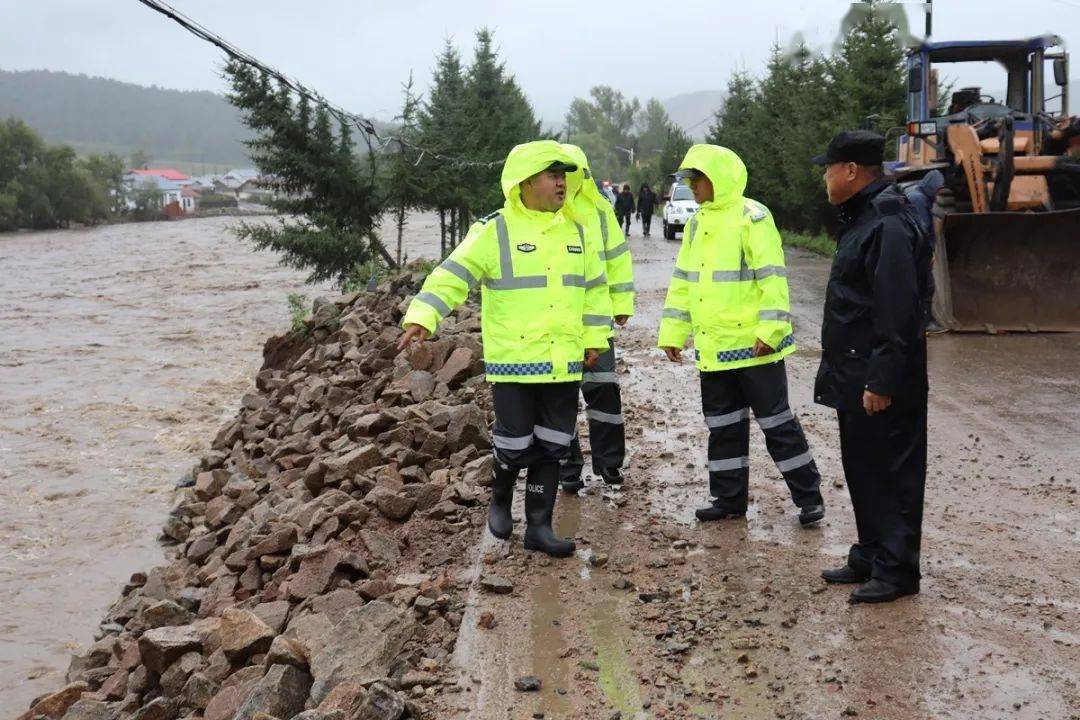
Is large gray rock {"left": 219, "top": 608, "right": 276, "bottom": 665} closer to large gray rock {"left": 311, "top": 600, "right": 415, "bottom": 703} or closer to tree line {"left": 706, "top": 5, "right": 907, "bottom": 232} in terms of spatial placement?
large gray rock {"left": 311, "top": 600, "right": 415, "bottom": 703}

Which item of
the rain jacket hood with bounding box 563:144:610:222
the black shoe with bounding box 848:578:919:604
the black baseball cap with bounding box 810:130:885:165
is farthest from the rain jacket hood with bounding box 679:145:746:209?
the black shoe with bounding box 848:578:919:604

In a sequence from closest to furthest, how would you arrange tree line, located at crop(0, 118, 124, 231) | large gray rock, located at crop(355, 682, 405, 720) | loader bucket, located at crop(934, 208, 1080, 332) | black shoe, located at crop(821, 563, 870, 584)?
large gray rock, located at crop(355, 682, 405, 720), black shoe, located at crop(821, 563, 870, 584), loader bucket, located at crop(934, 208, 1080, 332), tree line, located at crop(0, 118, 124, 231)

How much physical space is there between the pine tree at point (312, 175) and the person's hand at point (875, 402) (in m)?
18.5

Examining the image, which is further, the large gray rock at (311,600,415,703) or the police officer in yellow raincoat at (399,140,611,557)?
the police officer in yellow raincoat at (399,140,611,557)

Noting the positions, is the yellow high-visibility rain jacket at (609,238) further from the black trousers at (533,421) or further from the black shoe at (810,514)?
the black shoe at (810,514)

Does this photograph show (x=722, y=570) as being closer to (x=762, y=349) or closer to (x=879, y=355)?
(x=762, y=349)

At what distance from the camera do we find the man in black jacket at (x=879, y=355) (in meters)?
4.45

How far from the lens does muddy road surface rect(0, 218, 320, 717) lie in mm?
8898

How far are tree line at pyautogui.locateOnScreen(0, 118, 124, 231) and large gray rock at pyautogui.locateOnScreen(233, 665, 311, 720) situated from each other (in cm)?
5889

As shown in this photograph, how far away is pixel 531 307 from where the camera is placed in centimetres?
534

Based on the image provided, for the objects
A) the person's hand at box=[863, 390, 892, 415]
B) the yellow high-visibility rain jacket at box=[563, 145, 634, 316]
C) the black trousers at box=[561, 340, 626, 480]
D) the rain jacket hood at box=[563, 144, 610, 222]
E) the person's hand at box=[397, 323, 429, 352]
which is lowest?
the black trousers at box=[561, 340, 626, 480]

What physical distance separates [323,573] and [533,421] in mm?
1341

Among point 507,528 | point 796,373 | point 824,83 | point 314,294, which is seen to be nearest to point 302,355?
point 796,373

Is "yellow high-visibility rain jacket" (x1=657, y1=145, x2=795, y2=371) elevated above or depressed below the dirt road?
above
